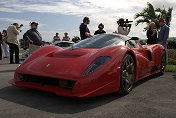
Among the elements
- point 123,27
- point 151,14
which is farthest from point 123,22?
point 151,14

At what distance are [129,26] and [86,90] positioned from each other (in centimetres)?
411

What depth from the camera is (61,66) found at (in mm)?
2797

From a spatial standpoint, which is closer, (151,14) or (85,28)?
(85,28)

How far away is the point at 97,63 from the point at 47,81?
2.53 feet

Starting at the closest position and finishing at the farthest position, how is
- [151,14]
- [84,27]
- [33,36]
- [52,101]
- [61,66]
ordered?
[52,101] < [61,66] < [84,27] < [33,36] < [151,14]

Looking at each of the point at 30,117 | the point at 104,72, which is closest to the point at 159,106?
the point at 104,72

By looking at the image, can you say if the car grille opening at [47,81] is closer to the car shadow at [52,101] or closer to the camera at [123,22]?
the car shadow at [52,101]

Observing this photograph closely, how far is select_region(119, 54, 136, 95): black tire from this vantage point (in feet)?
9.87

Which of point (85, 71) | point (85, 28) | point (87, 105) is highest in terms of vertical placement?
point (85, 28)

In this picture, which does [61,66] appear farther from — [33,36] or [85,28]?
[33,36]

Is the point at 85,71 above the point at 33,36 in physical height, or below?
below

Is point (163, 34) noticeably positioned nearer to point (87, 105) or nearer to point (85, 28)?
point (85, 28)

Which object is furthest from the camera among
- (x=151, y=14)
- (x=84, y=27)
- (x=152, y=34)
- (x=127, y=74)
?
(x=151, y=14)

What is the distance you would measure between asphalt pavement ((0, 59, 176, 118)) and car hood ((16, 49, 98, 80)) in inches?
14.5
